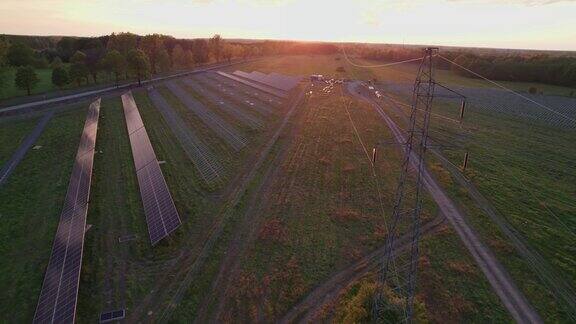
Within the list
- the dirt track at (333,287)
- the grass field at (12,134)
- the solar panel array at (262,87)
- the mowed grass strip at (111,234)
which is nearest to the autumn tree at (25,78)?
the grass field at (12,134)

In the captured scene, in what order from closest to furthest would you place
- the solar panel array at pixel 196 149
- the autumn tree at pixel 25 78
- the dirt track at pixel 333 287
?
the dirt track at pixel 333 287, the solar panel array at pixel 196 149, the autumn tree at pixel 25 78

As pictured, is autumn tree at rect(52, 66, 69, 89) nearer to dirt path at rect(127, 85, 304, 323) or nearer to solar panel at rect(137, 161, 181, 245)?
solar panel at rect(137, 161, 181, 245)

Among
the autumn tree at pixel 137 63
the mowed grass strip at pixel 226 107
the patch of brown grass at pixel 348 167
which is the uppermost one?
the autumn tree at pixel 137 63

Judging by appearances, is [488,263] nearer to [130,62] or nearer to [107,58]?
[130,62]

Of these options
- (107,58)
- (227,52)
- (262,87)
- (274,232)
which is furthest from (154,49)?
(274,232)

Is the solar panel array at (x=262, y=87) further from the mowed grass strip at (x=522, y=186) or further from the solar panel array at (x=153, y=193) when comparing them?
the solar panel array at (x=153, y=193)

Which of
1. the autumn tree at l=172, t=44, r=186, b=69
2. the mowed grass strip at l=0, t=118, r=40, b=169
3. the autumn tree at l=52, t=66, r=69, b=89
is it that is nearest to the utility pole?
the mowed grass strip at l=0, t=118, r=40, b=169

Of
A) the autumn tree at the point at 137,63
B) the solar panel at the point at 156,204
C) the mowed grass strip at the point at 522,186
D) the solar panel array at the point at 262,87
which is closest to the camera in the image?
the mowed grass strip at the point at 522,186

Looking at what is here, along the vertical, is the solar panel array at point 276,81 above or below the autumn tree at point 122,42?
below
